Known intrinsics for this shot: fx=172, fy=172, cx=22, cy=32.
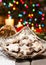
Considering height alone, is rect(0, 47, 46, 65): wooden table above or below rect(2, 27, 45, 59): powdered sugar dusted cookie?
below

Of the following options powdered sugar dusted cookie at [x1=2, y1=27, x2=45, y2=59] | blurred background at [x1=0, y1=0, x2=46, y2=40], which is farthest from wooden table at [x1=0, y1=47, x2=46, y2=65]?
blurred background at [x1=0, y1=0, x2=46, y2=40]

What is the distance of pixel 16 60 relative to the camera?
0.89 m

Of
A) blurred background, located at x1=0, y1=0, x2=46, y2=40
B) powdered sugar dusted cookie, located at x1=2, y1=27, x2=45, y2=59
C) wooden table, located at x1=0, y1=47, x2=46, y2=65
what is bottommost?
wooden table, located at x1=0, y1=47, x2=46, y2=65

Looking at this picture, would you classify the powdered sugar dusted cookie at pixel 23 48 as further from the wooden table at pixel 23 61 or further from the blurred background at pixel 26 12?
the blurred background at pixel 26 12

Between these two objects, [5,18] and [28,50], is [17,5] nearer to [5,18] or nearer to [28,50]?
[5,18]

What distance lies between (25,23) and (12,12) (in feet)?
0.89

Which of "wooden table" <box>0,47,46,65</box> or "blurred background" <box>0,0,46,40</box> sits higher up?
"blurred background" <box>0,0,46,40</box>

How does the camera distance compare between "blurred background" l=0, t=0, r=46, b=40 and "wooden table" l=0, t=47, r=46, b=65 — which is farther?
"blurred background" l=0, t=0, r=46, b=40

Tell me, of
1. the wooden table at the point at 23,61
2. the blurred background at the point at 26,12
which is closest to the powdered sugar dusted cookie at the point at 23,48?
the wooden table at the point at 23,61

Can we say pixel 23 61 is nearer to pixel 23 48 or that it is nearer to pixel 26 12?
pixel 23 48

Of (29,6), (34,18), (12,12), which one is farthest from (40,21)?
(12,12)

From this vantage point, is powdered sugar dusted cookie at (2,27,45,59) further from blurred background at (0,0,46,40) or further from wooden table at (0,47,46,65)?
blurred background at (0,0,46,40)

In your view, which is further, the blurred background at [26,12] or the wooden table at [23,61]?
the blurred background at [26,12]

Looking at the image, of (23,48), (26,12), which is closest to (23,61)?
(23,48)
